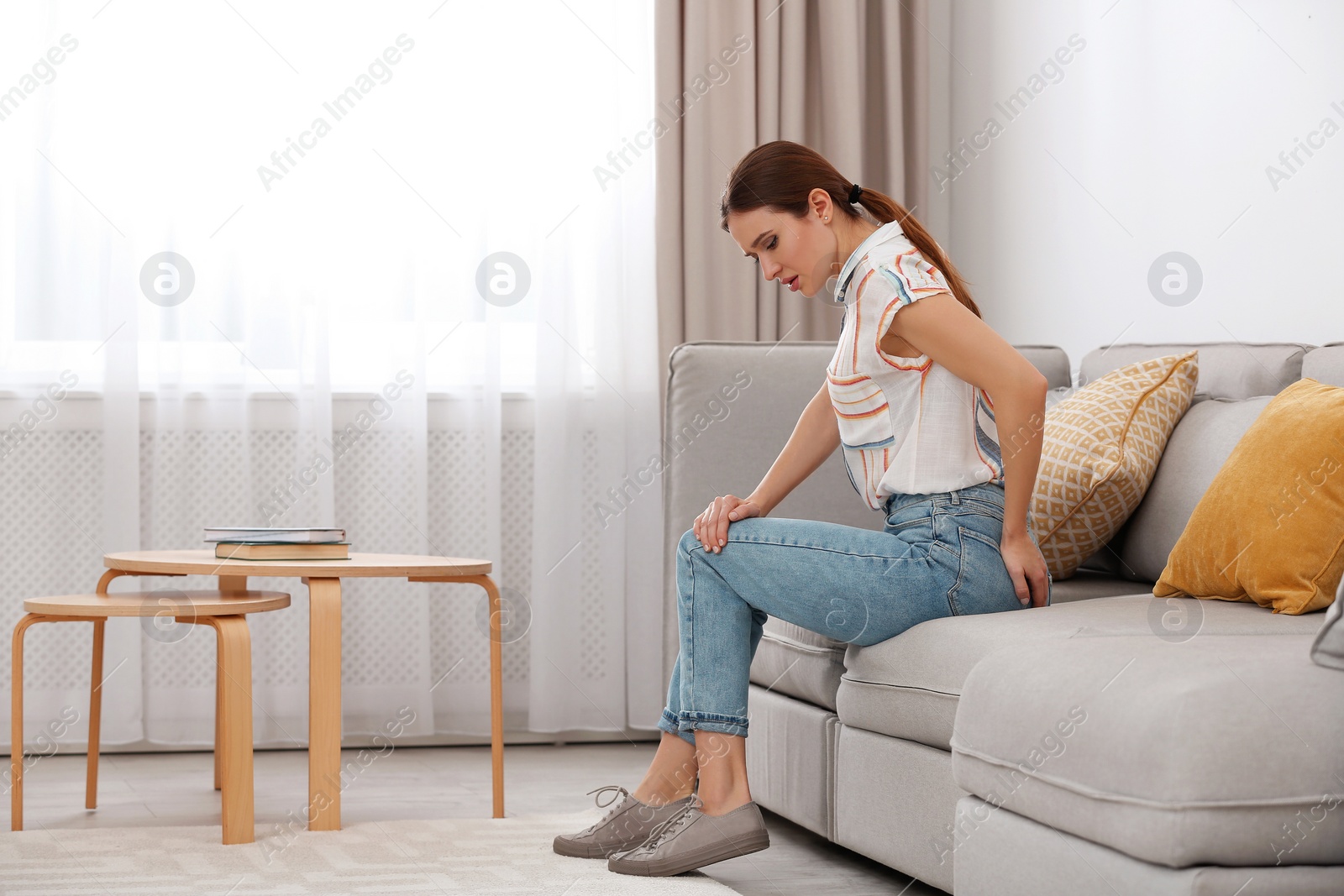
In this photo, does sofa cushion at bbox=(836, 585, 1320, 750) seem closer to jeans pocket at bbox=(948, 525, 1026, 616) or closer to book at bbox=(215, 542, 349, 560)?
jeans pocket at bbox=(948, 525, 1026, 616)

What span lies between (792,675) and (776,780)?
0.62ft

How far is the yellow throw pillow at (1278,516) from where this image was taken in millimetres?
1494

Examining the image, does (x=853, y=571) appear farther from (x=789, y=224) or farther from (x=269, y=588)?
(x=269, y=588)

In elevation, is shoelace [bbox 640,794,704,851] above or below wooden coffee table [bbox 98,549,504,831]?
below

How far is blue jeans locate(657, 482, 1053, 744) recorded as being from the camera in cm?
162

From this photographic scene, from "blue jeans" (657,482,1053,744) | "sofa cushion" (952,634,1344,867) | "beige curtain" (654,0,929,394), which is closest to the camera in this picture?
"sofa cushion" (952,634,1344,867)

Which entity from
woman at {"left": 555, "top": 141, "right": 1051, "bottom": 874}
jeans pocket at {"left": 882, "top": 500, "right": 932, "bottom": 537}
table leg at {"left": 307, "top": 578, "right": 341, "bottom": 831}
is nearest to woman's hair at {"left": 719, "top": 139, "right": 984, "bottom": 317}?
woman at {"left": 555, "top": 141, "right": 1051, "bottom": 874}

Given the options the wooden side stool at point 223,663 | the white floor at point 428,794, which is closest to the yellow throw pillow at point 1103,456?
the white floor at point 428,794

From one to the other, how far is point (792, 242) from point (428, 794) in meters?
1.28

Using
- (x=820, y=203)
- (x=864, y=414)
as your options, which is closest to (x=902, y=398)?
(x=864, y=414)

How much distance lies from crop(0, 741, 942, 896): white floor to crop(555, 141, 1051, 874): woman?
178 mm

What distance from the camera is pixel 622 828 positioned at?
1.80 m

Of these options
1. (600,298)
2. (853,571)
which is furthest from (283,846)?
(600,298)

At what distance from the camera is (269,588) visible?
9.68ft
